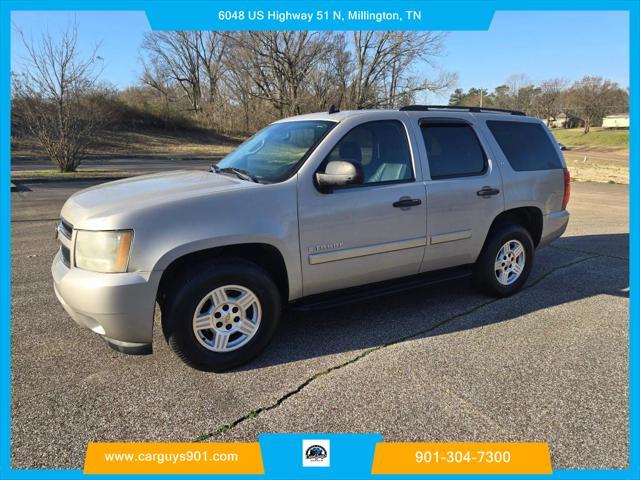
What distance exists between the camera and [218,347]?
3.16 meters

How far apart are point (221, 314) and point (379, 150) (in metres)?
1.94

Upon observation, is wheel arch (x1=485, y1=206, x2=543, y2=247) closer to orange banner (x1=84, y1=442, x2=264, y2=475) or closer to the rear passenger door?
the rear passenger door

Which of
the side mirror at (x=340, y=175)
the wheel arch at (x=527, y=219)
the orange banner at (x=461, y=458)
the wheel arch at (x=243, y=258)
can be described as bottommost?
the orange banner at (x=461, y=458)

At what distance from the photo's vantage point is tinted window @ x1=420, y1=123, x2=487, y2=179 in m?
4.07

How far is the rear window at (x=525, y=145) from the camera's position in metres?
4.63

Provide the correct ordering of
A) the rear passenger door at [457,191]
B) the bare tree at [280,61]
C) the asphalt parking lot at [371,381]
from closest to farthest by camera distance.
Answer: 1. the asphalt parking lot at [371,381]
2. the rear passenger door at [457,191]
3. the bare tree at [280,61]

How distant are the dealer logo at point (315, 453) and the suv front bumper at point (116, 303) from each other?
1.28 meters

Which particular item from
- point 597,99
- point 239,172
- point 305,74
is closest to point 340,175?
point 239,172

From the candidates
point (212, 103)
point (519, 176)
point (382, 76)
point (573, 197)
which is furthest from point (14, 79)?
point (212, 103)

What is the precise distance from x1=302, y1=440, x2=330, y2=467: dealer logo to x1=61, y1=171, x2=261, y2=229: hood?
1.76 metres

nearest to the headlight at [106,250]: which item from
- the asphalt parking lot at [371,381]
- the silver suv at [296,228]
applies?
the silver suv at [296,228]

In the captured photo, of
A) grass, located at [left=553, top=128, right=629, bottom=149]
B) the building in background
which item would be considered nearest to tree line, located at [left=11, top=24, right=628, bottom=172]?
grass, located at [left=553, top=128, right=629, bottom=149]

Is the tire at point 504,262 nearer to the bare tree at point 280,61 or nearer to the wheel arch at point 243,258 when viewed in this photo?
the wheel arch at point 243,258

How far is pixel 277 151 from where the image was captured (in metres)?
3.75
